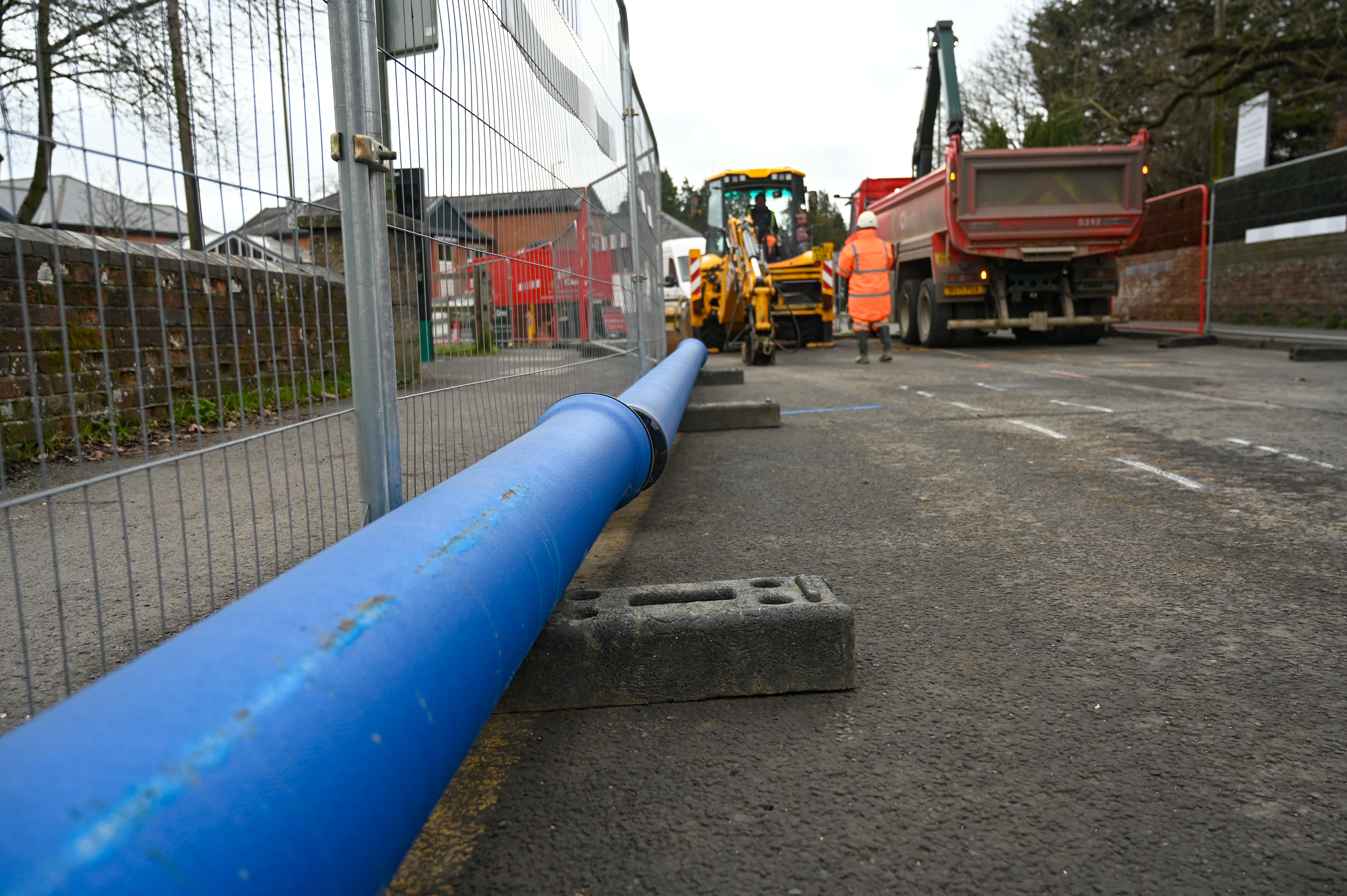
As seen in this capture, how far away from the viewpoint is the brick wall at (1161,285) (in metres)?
20.2

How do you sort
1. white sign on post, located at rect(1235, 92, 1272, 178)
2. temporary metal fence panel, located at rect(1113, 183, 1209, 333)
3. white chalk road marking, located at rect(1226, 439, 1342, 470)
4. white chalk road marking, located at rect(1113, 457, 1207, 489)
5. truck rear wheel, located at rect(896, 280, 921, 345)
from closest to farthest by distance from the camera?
white chalk road marking, located at rect(1113, 457, 1207, 489) < white chalk road marking, located at rect(1226, 439, 1342, 470) < truck rear wheel, located at rect(896, 280, 921, 345) < temporary metal fence panel, located at rect(1113, 183, 1209, 333) < white sign on post, located at rect(1235, 92, 1272, 178)

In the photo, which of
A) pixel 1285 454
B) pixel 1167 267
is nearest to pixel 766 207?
pixel 1167 267

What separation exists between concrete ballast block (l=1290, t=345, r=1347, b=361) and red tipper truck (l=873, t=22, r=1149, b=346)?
2.83 meters

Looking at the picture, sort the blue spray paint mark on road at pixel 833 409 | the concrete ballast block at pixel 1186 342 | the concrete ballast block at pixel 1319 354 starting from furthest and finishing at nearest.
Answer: the concrete ballast block at pixel 1186 342
the concrete ballast block at pixel 1319 354
the blue spray paint mark on road at pixel 833 409

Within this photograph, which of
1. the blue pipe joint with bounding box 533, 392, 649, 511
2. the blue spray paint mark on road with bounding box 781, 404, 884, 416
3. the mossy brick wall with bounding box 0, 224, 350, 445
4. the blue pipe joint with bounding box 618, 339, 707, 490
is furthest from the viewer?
the blue spray paint mark on road with bounding box 781, 404, 884, 416

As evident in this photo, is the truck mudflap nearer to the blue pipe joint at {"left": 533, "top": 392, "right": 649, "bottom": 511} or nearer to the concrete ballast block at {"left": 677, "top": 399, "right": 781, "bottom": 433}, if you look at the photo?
Answer: the concrete ballast block at {"left": 677, "top": 399, "right": 781, "bottom": 433}

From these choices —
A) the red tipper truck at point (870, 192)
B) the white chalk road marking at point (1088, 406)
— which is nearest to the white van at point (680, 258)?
the red tipper truck at point (870, 192)

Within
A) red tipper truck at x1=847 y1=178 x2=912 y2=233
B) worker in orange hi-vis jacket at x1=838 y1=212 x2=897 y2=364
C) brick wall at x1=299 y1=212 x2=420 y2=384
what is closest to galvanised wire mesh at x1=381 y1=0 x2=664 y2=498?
brick wall at x1=299 y1=212 x2=420 y2=384

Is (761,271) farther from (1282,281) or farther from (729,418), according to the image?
(1282,281)

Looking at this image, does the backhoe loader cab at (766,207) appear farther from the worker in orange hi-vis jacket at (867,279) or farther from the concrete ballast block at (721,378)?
the concrete ballast block at (721,378)

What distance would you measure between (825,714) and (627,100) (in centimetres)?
607

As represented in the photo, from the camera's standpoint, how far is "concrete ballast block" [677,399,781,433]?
702 cm

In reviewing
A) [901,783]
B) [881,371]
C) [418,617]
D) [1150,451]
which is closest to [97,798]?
[418,617]

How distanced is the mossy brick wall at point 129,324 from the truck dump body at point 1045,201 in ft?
40.3
